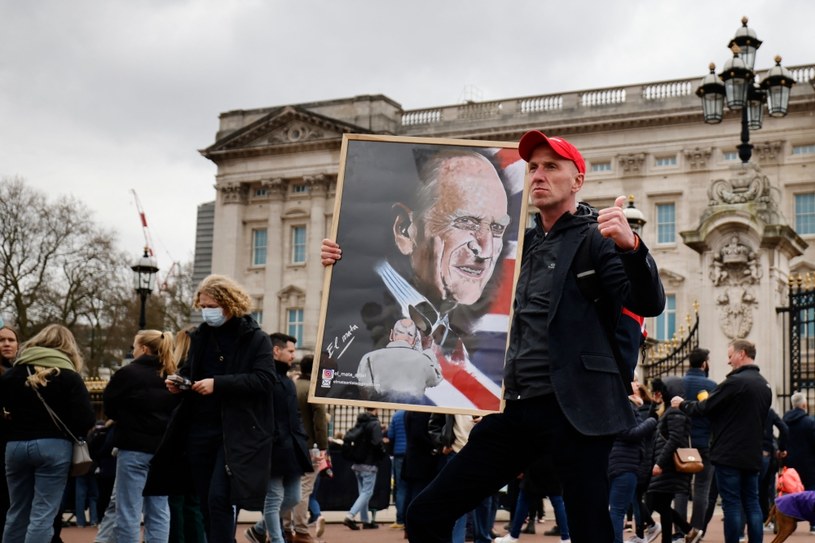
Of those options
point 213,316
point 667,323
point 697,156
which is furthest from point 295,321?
point 213,316

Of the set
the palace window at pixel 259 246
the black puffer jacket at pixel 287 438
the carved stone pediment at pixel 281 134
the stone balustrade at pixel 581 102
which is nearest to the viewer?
the black puffer jacket at pixel 287 438

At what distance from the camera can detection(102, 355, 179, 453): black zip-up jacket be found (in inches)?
345

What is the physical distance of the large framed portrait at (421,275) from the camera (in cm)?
593

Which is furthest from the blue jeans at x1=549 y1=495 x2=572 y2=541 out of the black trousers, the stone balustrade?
the stone balustrade

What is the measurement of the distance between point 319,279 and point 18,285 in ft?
46.7

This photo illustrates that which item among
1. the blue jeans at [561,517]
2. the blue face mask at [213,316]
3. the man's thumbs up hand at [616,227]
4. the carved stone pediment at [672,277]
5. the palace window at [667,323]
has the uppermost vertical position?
the carved stone pediment at [672,277]

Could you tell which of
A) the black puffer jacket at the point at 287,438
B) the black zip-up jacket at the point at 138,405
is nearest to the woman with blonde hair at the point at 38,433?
the black zip-up jacket at the point at 138,405

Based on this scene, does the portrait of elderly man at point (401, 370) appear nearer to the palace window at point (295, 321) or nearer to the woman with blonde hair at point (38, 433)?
the woman with blonde hair at point (38, 433)

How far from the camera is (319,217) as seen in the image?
57.5 meters

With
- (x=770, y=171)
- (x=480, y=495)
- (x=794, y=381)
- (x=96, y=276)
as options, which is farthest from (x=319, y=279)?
(x=480, y=495)

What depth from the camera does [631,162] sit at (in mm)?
50469

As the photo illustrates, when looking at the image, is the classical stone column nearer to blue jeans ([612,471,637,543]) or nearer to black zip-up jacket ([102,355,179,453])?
blue jeans ([612,471,637,543])

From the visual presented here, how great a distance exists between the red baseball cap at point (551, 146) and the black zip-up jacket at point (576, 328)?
229 millimetres

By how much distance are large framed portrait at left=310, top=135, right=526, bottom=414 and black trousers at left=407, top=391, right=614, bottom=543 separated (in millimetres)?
1252
